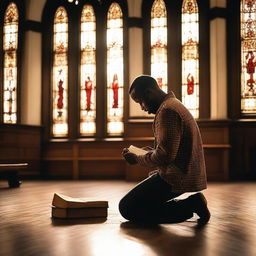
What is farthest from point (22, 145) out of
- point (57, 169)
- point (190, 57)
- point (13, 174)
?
point (190, 57)

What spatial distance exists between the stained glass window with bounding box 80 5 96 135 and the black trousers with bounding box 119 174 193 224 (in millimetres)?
8347

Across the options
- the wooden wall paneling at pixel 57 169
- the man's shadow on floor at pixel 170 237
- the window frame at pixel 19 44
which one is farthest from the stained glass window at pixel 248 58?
the man's shadow on floor at pixel 170 237

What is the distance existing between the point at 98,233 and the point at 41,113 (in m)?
9.31

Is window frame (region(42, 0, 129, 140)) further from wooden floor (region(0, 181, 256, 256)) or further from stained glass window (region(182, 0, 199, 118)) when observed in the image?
wooden floor (region(0, 181, 256, 256))

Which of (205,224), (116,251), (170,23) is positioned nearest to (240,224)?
(205,224)

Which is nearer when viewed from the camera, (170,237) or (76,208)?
(170,237)

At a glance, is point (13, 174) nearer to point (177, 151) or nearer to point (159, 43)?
point (159, 43)

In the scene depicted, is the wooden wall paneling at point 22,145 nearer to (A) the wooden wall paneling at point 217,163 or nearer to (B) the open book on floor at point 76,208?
(A) the wooden wall paneling at point 217,163

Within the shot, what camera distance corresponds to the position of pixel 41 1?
40.0 feet

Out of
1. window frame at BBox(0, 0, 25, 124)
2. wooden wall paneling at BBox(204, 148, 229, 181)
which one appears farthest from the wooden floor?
window frame at BBox(0, 0, 25, 124)

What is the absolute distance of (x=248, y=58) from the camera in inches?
440

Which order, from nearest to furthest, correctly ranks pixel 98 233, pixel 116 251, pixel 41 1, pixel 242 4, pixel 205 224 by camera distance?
pixel 116 251, pixel 98 233, pixel 205 224, pixel 242 4, pixel 41 1

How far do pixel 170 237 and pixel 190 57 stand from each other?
356 inches

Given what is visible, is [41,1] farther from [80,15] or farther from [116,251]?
[116,251]
